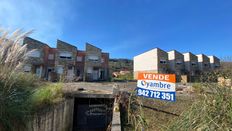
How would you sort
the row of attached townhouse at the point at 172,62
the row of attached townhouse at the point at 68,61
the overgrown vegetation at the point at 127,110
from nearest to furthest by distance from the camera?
the overgrown vegetation at the point at 127,110 < the row of attached townhouse at the point at 68,61 < the row of attached townhouse at the point at 172,62

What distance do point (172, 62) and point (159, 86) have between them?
3193 centimetres

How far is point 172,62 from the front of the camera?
33844 mm

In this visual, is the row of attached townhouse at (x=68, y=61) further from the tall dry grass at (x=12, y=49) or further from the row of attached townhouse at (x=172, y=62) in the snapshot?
the tall dry grass at (x=12, y=49)

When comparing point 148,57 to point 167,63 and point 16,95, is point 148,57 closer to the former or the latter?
point 167,63

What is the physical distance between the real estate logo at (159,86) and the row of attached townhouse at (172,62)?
2804cm

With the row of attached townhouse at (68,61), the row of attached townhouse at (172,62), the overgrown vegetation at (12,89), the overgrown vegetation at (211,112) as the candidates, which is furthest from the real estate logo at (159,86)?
the row of attached townhouse at (172,62)

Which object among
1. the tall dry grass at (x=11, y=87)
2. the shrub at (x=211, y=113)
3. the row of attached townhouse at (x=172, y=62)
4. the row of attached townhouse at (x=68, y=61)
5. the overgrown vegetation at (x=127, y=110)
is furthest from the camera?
the row of attached townhouse at (x=172, y=62)

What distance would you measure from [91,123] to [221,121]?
8.39 metres

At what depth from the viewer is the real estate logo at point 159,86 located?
11.2 feet

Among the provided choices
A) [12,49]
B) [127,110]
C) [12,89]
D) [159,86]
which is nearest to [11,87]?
[12,89]

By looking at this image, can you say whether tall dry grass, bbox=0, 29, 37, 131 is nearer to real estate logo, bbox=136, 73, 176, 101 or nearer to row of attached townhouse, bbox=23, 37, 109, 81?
real estate logo, bbox=136, 73, 176, 101

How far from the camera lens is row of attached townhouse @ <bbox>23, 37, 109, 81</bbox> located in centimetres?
2525

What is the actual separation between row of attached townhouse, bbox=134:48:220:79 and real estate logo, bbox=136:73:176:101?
28045 mm

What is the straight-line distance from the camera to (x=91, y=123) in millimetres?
9375
